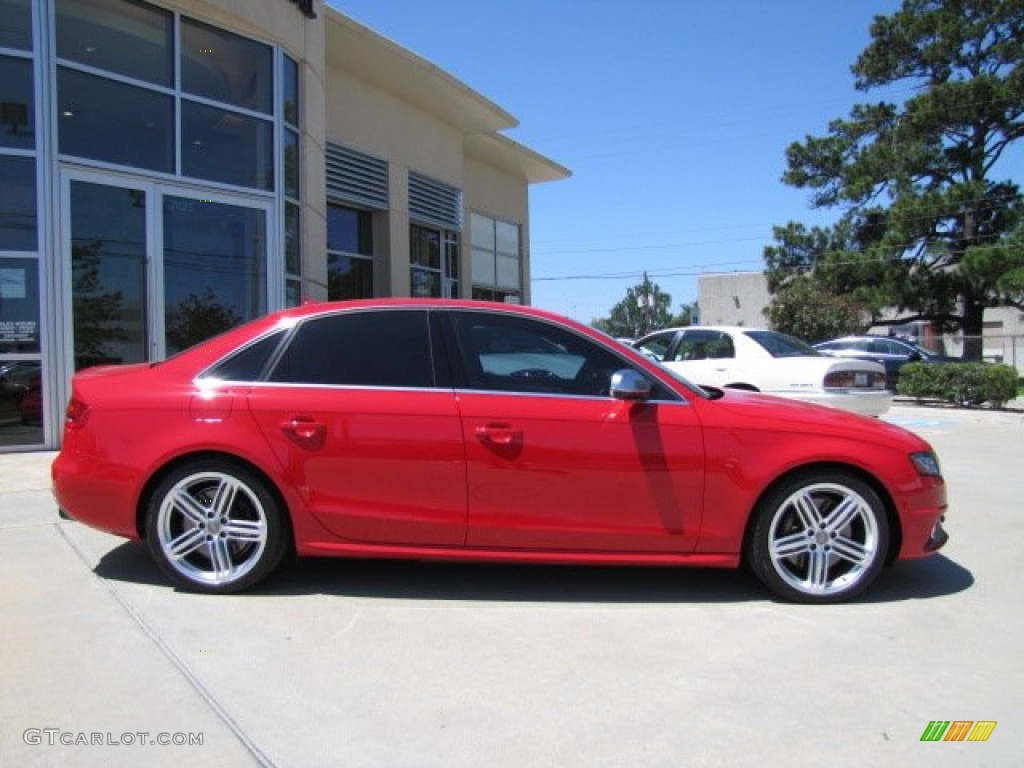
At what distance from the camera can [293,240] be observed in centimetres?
1177

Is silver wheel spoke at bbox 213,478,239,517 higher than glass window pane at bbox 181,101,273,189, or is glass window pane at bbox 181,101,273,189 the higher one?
glass window pane at bbox 181,101,273,189

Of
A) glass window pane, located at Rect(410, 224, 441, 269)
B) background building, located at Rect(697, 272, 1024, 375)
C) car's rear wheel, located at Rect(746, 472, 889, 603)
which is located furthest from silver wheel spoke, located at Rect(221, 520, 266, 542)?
background building, located at Rect(697, 272, 1024, 375)

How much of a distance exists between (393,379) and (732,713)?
7.59ft

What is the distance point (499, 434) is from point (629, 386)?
70 centimetres

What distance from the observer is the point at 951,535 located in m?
5.99

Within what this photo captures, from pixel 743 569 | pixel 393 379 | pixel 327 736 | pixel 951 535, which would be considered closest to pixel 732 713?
pixel 327 736

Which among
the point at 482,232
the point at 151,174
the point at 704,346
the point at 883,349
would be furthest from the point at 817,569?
the point at 883,349

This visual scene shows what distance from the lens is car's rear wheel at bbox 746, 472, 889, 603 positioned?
14.4 ft

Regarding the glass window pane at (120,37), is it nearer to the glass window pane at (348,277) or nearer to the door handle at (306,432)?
the glass window pane at (348,277)

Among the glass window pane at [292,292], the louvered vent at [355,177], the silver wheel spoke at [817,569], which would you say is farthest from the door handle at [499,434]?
the louvered vent at [355,177]

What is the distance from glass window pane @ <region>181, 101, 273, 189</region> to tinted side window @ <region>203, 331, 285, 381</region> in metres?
6.28

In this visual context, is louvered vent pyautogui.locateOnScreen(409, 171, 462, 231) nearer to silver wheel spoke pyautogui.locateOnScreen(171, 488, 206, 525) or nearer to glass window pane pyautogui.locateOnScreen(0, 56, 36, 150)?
glass window pane pyautogui.locateOnScreen(0, 56, 36, 150)

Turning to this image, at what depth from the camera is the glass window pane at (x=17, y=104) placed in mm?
8492

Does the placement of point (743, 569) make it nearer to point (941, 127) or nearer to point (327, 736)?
point (327, 736)
